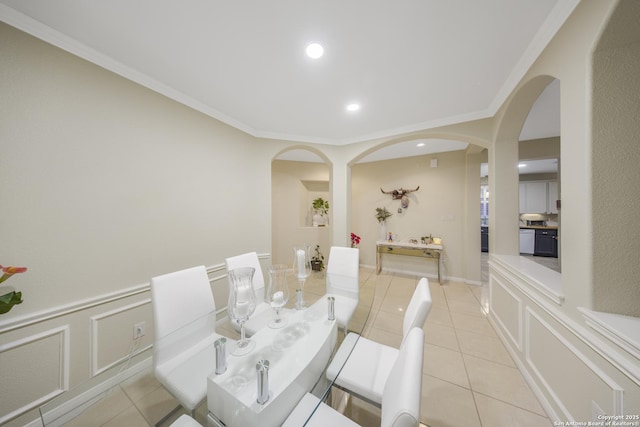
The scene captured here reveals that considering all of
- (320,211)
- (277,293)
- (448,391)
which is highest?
(320,211)

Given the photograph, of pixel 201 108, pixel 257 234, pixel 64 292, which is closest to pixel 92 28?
pixel 201 108

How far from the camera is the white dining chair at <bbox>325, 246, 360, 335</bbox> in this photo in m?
1.64

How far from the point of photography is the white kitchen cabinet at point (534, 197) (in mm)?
5367

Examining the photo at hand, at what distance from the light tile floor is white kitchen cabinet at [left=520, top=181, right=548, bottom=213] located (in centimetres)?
515

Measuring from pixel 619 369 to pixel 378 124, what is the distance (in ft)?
8.58

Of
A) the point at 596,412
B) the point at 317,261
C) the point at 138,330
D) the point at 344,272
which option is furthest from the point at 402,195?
the point at 138,330

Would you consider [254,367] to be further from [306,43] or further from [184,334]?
[306,43]

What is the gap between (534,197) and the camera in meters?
5.46

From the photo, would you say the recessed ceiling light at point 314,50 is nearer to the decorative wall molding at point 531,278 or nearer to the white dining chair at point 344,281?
the white dining chair at point 344,281

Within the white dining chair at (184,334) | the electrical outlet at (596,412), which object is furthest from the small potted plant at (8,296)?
the electrical outlet at (596,412)

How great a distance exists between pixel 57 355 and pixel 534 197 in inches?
350

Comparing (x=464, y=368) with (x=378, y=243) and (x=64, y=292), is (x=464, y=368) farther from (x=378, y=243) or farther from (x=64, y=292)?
(x=64, y=292)

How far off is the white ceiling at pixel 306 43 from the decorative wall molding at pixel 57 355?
188 cm

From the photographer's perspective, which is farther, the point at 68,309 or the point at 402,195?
the point at 402,195
